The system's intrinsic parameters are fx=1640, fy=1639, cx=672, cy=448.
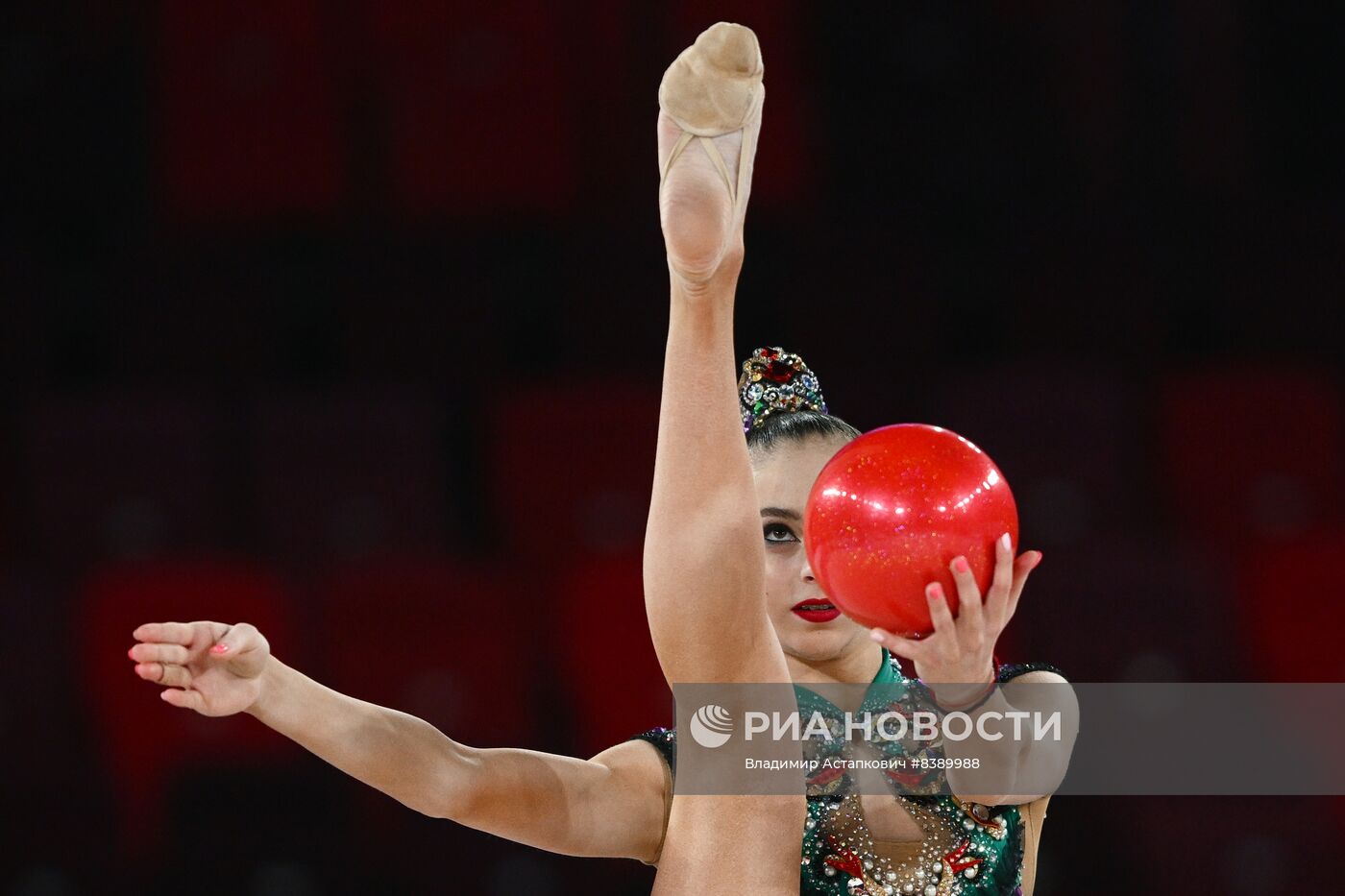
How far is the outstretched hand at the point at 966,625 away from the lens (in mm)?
1313

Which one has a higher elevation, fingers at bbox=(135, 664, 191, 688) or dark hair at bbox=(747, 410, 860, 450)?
dark hair at bbox=(747, 410, 860, 450)

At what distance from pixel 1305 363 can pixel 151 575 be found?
2244 millimetres


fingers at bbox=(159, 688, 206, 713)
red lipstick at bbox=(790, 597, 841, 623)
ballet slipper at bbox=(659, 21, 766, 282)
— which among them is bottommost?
red lipstick at bbox=(790, 597, 841, 623)

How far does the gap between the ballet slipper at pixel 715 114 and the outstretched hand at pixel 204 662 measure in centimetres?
48

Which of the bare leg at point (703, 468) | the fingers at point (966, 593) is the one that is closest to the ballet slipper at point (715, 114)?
the bare leg at point (703, 468)

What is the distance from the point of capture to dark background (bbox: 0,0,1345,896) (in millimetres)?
2770

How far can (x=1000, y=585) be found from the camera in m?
1.33

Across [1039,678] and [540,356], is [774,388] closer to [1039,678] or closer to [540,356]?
[1039,678]

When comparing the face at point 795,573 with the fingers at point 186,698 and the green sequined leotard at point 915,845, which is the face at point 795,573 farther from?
the fingers at point 186,698

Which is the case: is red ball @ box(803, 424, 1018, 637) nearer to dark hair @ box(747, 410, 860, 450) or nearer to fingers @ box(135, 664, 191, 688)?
dark hair @ box(747, 410, 860, 450)

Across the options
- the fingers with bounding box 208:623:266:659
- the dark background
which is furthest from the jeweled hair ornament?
the dark background

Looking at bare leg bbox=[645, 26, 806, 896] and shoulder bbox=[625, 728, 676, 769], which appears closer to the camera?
bare leg bbox=[645, 26, 806, 896]

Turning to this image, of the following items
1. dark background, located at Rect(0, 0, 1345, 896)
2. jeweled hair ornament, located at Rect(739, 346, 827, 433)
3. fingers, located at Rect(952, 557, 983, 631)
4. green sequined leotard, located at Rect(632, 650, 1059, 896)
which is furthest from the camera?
dark background, located at Rect(0, 0, 1345, 896)

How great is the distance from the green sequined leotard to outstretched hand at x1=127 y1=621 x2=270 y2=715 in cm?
47
